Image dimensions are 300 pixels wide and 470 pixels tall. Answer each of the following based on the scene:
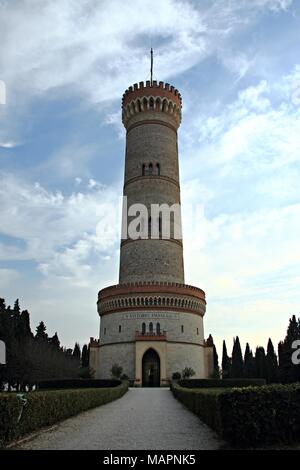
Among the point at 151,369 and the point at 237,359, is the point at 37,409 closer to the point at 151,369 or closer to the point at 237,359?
the point at 151,369

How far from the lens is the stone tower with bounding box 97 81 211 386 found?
Answer: 127ft

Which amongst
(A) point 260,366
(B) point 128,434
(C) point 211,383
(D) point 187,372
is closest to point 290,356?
(D) point 187,372

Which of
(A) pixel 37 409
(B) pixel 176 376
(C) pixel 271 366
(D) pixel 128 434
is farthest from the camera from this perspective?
(C) pixel 271 366

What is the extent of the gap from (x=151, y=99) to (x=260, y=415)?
1639 inches

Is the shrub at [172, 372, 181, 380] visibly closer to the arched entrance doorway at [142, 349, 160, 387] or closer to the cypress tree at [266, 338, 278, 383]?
the arched entrance doorway at [142, 349, 160, 387]

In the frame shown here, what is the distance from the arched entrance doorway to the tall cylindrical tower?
→ 684cm

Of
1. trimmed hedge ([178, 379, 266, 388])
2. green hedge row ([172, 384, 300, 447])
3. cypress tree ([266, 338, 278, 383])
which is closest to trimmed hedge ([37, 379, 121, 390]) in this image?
trimmed hedge ([178, 379, 266, 388])

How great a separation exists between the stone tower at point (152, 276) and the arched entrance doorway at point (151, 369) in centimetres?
8

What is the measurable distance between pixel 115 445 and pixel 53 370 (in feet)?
136

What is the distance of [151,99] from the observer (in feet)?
154

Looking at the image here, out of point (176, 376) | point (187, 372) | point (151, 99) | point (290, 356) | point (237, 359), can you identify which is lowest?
point (176, 376)

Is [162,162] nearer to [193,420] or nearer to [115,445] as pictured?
[193,420]

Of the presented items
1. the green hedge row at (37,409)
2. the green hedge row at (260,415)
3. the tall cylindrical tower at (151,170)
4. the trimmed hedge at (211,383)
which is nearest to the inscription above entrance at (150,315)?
the tall cylindrical tower at (151,170)

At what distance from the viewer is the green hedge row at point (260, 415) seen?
9.38m
